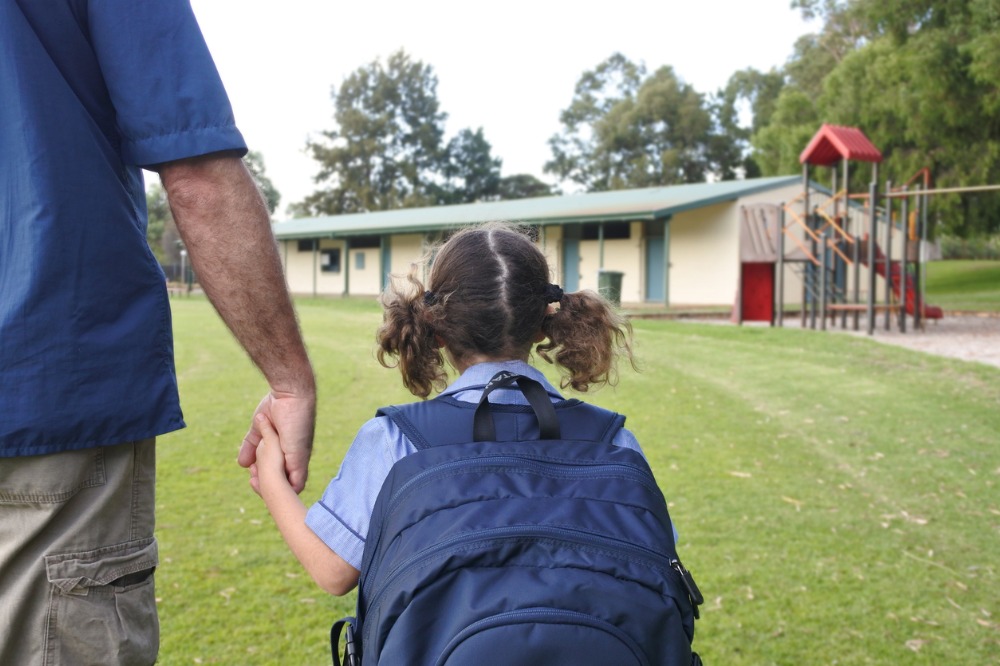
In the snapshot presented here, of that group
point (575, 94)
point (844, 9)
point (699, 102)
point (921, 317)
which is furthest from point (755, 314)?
point (575, 94)

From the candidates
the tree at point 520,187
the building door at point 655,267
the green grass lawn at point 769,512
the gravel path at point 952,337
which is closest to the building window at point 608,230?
the building door at point 655,267

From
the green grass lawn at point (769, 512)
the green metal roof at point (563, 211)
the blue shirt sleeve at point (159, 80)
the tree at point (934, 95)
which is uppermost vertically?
the tree at point (934, 95)

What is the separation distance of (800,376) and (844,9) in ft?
126

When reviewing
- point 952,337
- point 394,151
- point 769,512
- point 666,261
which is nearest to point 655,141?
point 394,151

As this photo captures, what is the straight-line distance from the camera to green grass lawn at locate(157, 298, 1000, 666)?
3.49 m

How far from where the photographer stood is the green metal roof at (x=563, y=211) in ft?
78.0

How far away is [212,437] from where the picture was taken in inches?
277

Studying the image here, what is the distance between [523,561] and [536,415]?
0.28 metres

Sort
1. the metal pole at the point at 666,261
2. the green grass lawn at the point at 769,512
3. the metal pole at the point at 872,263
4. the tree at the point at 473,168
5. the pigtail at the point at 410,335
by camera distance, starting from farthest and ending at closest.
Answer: the tree at the point at 473,168
the metal pole at the point at 666,261
the metal pole at the point at 872,263
the green grass lawn at the point at 769,512
the pigtail at the point at 410,335

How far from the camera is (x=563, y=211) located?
26.9 m

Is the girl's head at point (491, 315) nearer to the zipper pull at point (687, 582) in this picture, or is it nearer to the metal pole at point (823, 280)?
the zipper pull at point (687, 582)

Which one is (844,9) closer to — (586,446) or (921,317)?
(921,317)

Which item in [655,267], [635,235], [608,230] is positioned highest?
[608,230]

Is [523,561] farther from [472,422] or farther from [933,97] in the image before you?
[933,97]
